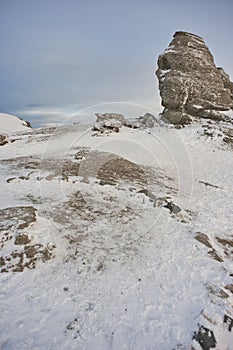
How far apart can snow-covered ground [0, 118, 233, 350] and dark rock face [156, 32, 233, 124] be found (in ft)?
58.1

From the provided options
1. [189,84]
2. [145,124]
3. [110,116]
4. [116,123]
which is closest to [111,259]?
[116,123]

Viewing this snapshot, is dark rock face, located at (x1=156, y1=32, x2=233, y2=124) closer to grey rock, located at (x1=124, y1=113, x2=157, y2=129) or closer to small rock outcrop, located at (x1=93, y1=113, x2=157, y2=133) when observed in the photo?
grey rock, located at (x1=124, y1=113, x2=157, y2=129)

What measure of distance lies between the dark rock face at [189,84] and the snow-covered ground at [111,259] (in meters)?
17.7

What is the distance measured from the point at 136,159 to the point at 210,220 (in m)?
9.04

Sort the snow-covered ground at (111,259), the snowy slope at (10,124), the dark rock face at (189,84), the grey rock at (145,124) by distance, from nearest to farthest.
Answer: the snow-covered ground at (111,259)
the grey rock at (145,124)
the dark rock face at (189,84)
the snowy slope at (10,124)

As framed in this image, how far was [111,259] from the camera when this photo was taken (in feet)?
24.4

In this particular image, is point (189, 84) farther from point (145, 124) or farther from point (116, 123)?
point (116, 123)

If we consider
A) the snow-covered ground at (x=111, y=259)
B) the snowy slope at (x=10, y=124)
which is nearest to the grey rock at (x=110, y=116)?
the snowy slope at (x=10, y=124)

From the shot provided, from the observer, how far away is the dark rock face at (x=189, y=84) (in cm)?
3005

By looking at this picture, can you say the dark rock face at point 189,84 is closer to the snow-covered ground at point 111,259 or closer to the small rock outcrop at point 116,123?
the small rock outcrop at point 116,123

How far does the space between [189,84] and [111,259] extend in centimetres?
2937

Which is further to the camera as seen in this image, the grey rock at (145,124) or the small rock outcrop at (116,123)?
the grey rock at (145,124)

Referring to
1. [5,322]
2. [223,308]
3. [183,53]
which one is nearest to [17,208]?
[5,322]

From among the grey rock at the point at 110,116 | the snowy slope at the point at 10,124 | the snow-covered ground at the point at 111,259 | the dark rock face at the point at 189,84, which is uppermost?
the dark rock face at the point at 189,84
